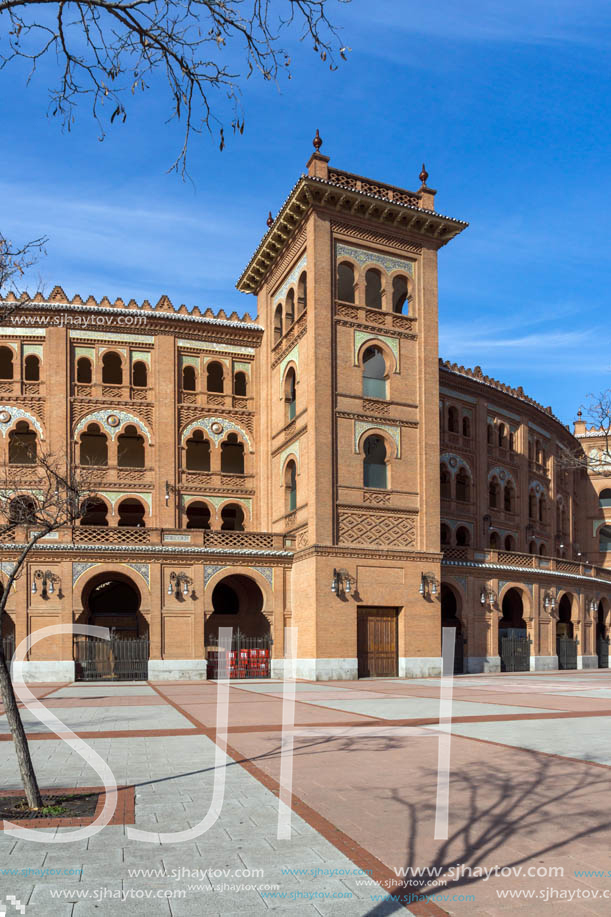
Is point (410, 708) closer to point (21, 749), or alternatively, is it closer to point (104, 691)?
point (104, 691)

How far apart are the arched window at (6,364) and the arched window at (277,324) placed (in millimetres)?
10930

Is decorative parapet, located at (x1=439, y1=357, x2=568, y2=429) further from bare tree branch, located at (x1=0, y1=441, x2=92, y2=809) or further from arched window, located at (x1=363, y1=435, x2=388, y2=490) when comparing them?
bare tree branch, located at (x1=0, y1=441, x2=92, y2=809)

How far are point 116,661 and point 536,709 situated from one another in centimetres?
1631

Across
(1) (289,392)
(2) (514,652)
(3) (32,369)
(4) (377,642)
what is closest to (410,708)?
(4) (377,642)

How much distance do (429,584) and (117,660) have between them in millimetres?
11300

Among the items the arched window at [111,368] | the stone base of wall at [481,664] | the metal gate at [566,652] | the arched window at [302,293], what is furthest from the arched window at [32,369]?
the metal gate at [566,652]

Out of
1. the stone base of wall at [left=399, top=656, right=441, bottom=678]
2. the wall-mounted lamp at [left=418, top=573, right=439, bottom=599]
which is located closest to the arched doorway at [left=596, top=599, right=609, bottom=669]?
the stone base of wall at [left=399, top=656, right=441, bottom=678]

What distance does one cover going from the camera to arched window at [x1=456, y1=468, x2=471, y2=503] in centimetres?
4003

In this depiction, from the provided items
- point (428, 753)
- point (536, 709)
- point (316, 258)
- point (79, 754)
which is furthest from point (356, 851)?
point (316, 258)

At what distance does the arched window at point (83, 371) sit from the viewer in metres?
34.3

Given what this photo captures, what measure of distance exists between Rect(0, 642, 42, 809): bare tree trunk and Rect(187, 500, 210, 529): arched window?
27.8 metres

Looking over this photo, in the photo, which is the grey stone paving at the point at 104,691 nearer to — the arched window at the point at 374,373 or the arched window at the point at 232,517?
the arched window at the point at 232,517

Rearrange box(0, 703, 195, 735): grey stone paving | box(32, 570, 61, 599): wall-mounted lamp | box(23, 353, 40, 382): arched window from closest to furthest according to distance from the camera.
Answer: box(0, 703, 195, 735): grey stone paving < box(32, 570, 61, 599): wall-mounted lamp < box(23, 353, 40, 382): arched window

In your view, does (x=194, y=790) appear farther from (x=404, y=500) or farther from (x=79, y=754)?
(x=404, y=500)
